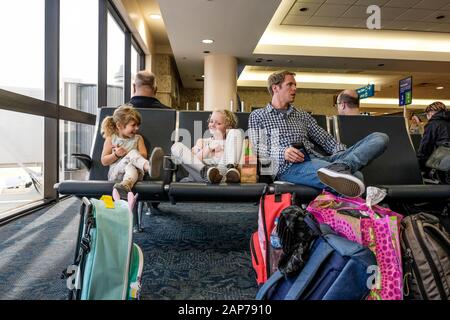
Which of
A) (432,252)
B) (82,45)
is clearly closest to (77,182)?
(432,252)

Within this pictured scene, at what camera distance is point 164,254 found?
1.90 meters

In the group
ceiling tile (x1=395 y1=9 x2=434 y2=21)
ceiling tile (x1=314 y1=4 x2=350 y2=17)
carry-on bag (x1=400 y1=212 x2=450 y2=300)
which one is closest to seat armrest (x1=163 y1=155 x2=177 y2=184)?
carry-on bag (x1=400 y1=212 x2=450 y2=300)

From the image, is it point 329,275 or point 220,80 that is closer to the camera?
point 329,275

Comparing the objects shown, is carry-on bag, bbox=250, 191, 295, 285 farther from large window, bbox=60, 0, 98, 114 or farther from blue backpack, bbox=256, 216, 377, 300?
large window, bbox=60, 0, 98, 114

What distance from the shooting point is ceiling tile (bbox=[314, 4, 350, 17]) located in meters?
5.08

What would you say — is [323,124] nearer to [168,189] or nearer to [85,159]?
[168,189]

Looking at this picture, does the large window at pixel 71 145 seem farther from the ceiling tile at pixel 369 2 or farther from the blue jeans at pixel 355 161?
the ceiling tile at pixel 369 2

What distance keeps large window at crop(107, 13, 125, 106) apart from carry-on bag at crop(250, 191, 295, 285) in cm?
445

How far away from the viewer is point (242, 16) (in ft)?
16.0

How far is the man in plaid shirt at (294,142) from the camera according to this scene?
5.75ft

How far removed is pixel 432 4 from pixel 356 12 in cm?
111

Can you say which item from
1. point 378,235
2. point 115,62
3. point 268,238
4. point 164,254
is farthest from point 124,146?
point 115,62

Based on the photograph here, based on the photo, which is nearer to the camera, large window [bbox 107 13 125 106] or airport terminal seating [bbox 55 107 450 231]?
airport terminal seating [bbox 55 107 450 231]

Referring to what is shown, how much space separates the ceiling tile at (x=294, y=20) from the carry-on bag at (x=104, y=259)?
5.34 metres
